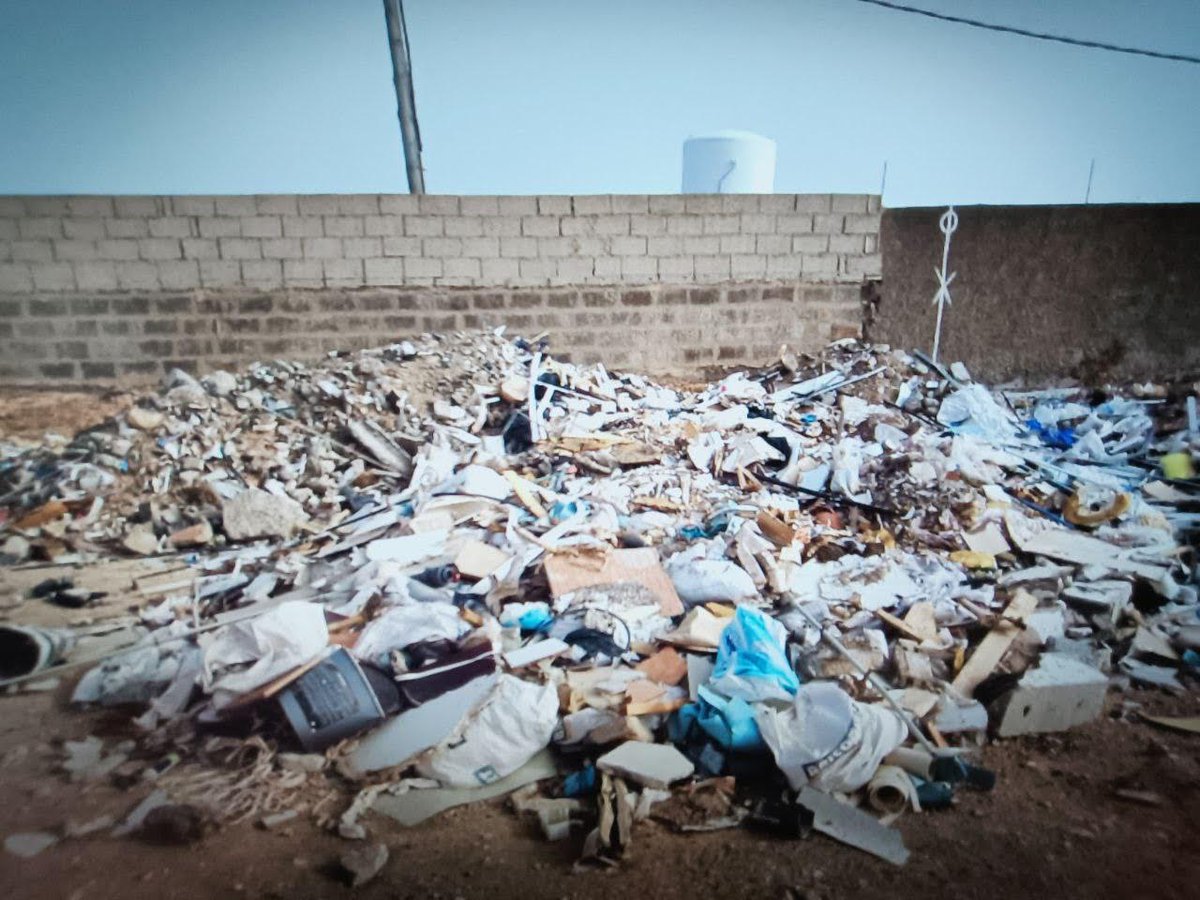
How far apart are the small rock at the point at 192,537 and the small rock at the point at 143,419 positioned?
126 cm

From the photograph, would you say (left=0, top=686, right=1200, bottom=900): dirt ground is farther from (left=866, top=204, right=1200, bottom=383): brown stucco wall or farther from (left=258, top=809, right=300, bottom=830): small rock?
(left=866, top=204, right=1200, bottom=383): brown stucco wall

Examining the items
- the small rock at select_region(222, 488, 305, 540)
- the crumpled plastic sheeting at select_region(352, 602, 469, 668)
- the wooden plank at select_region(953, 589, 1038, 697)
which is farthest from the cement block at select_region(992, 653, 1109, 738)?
the small rock at select_region(222, 488, 305, 540)

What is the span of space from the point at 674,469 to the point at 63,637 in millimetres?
3550

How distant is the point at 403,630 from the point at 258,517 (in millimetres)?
1952

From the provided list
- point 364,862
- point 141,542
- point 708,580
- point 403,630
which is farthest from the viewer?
point 141,542

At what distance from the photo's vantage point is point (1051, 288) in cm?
666

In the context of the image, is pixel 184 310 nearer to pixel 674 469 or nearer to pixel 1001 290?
pixel 674 469

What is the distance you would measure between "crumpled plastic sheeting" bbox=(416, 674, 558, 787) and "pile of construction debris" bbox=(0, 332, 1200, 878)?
0.01m

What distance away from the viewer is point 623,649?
2957 mm

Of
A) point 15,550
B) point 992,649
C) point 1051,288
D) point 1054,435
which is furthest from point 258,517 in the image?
point 1051,288

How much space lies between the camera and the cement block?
100.0 inches

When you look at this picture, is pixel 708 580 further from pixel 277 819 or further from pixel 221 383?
pixel 221 383

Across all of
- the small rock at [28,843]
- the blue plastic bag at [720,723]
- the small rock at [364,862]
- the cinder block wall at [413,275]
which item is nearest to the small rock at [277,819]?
the small rock at [364,862]

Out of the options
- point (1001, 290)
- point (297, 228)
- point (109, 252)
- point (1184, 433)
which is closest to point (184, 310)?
point (109, 252)
